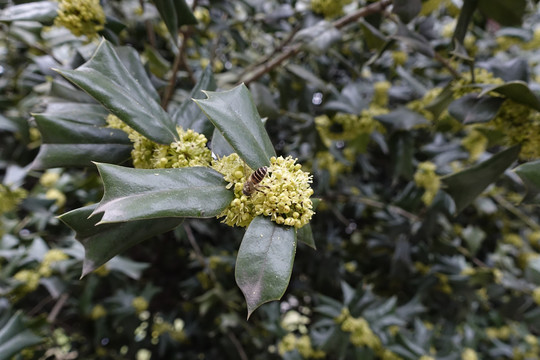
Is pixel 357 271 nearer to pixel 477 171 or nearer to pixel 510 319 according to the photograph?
pixel 510 319

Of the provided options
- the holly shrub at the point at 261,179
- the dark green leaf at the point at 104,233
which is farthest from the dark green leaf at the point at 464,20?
the dark green leaf at the point at 104,233

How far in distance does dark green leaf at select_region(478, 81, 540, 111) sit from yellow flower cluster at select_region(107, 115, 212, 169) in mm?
873

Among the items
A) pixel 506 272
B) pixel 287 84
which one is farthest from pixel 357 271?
pixel 287 84

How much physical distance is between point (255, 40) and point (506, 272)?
107 inches

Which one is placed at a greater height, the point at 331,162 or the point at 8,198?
the point at 8,198

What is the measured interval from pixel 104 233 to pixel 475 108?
1239mm

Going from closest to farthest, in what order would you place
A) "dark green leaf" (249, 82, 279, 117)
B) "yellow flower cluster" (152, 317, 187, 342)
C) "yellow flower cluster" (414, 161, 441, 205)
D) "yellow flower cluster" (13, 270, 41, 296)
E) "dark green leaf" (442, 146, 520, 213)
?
"dark green leaf" (442, 146, 520, 213)
"dark green leaf" (249, 82, 279, 117)
"yellow flower cluster" (13, 270, 41, 296)
"yellow flower cluster" (414, 161, 441, 205)
"yellow flower cluster" (152, 317, 187, 342)

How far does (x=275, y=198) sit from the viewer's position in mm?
758

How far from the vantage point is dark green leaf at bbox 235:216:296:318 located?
68cm

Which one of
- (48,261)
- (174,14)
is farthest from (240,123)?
(48,261)

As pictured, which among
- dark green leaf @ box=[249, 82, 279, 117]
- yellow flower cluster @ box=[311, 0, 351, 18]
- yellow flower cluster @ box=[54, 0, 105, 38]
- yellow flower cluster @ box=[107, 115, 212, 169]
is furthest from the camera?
yellow flower cluster @ box=[311, 0, 351, 18]

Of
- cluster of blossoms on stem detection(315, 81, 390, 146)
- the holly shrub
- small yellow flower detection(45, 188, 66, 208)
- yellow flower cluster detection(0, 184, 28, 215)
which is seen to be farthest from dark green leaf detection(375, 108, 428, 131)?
yellow flower cluster detection(0, 184, 28, 215)

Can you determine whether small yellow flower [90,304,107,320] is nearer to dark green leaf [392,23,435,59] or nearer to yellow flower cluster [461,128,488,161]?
dark green leaf [392,23,435,59]

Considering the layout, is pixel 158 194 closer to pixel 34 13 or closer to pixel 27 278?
pixel 34 13
